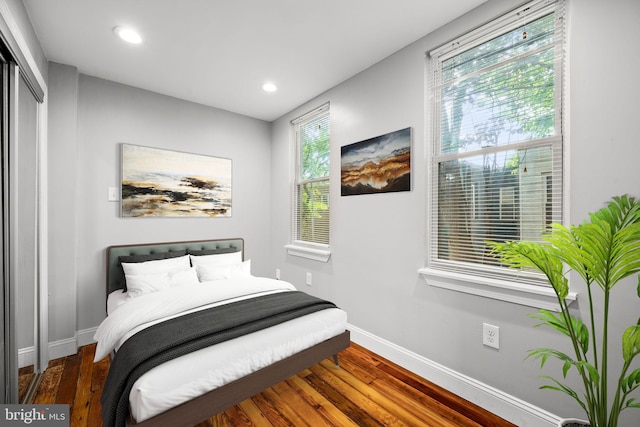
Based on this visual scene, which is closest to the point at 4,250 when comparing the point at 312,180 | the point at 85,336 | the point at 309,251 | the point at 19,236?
the point at 19,236

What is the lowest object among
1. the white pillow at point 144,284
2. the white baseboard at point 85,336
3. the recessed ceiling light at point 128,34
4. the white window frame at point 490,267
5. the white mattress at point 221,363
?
the white baseboard at point 85,336

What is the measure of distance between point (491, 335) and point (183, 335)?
77.2 inches

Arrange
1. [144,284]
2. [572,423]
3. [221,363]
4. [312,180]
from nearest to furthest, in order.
→ [572,423] → [221,363] → [144,284] → [312,180]

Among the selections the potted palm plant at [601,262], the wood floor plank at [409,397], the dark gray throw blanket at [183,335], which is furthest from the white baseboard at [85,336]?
the potted palm plant at [601,262]

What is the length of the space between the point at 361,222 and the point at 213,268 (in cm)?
165

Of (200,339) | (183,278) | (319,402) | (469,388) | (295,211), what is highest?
(295,211)

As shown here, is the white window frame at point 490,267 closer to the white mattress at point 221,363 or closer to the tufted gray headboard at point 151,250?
the white mattress at point 221,363

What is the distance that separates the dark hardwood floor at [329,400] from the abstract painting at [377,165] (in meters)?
1.56

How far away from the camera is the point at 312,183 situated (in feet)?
11.5

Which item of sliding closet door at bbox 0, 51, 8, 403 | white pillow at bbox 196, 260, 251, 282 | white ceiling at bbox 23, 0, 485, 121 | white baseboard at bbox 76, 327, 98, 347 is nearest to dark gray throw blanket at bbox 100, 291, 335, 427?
sliding closet door at bbox 0, 51, 8, 403

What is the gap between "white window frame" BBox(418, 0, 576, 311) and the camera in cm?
162

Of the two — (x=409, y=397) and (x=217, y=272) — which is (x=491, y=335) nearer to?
(x=409, y=397)

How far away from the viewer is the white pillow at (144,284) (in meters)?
2.57

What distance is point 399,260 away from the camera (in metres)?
2.43
